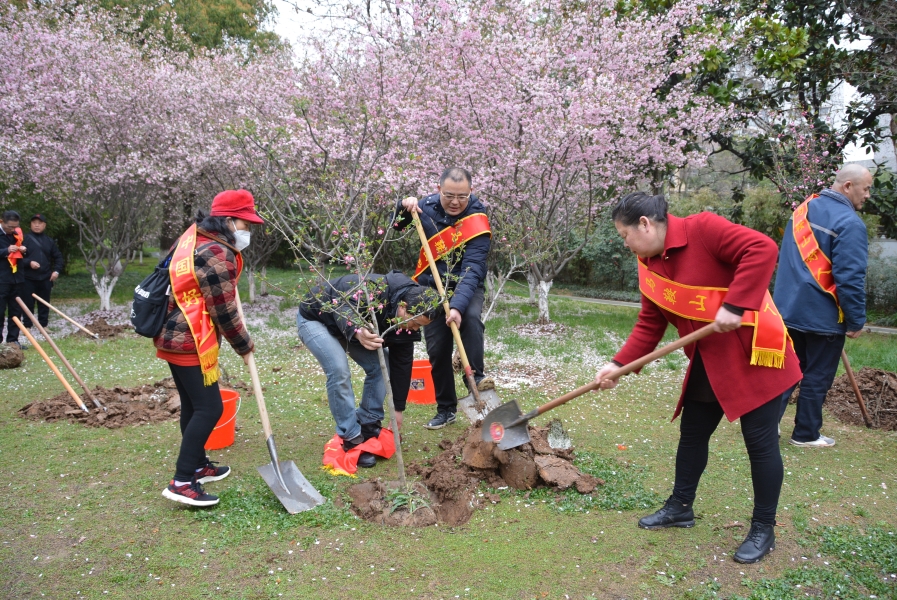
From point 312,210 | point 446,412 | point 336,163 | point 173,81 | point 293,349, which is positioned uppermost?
point 173,81

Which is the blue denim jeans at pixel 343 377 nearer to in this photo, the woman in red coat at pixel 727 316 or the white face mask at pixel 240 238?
the white face mask at pixel 240 238

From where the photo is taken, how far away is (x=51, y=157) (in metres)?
11.4

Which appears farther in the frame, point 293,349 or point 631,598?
point 293,349

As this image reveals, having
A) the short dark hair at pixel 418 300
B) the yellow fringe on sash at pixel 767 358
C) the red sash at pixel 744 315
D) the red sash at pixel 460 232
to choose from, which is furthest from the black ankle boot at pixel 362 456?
the yellow fringe on sash at pixel 767 358

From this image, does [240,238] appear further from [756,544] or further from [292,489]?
[756,544]

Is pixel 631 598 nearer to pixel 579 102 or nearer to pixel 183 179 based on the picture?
pixel 579 102

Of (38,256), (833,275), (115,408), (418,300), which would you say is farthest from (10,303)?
(833,275)

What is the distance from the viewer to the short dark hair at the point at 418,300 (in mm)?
3709

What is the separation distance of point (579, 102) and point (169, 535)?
7.51m

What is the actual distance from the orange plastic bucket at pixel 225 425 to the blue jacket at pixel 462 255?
1732 millimetres

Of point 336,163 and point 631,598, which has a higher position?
point 336,163

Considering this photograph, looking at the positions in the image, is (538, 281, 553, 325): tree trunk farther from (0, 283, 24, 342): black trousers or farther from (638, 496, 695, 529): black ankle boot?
(0, 283, 24, 342): black trousers

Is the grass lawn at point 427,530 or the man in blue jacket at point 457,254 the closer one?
the grass lawn at point 427,530

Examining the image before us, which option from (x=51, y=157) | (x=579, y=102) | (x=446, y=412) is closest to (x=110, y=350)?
(x=51, y=157)
